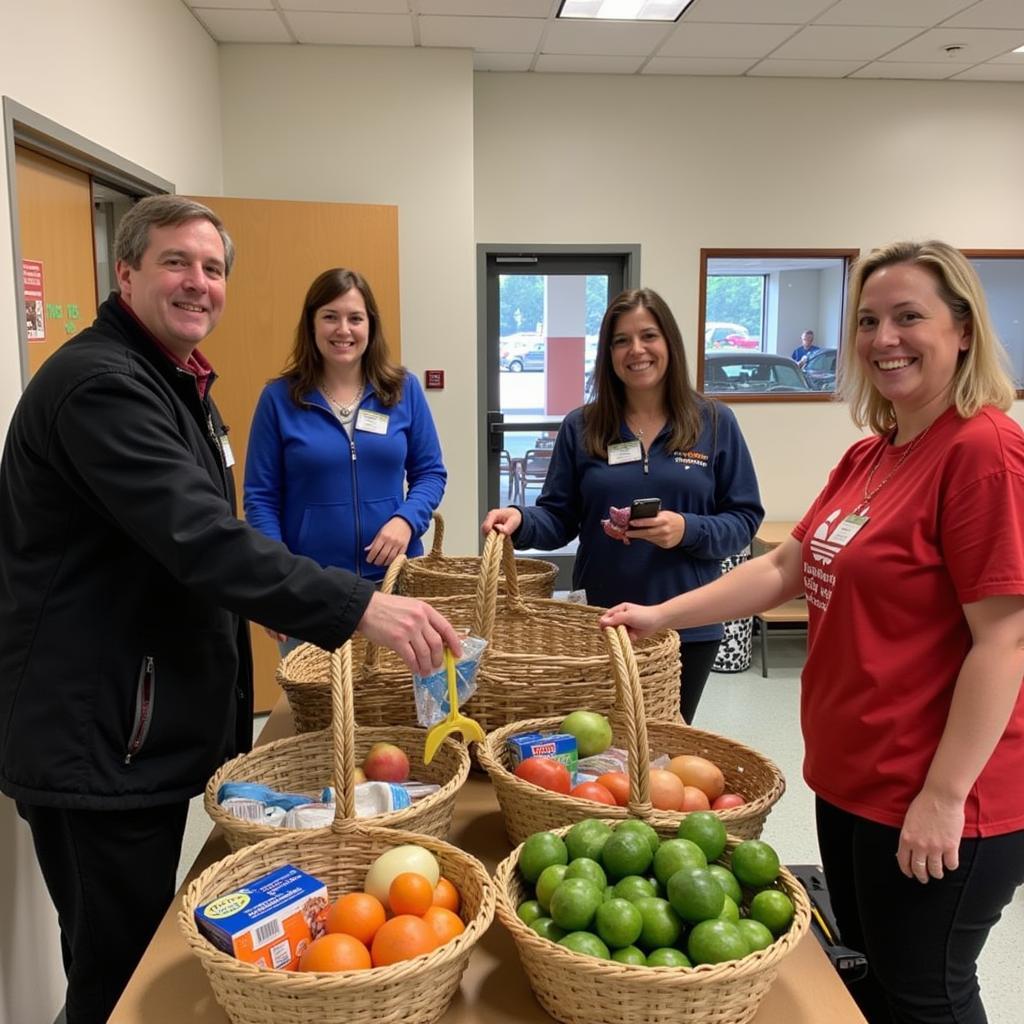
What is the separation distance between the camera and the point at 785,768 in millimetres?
3389

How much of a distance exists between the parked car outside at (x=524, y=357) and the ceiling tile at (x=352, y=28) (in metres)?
1.59

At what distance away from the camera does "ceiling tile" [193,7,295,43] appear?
3.59 m

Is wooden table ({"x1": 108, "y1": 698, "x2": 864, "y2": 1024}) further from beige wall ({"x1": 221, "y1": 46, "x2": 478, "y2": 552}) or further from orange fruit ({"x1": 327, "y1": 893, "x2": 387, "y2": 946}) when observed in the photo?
beige wall ({"x1": 221, "y1": 46, "x2": 478, "y2": 552})

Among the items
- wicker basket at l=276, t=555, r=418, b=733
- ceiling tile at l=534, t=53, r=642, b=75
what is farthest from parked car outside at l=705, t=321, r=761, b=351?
wicker basket at l=276, t=555, r=418, b=733

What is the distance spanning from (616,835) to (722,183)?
436 centimetres

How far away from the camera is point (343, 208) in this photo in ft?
12.3

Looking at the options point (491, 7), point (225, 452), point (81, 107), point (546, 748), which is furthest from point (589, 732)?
point (491, 7)

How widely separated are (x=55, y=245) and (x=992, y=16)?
3.82 metres

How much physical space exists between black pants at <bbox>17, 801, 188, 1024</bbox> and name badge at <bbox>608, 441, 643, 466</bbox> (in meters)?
1.19

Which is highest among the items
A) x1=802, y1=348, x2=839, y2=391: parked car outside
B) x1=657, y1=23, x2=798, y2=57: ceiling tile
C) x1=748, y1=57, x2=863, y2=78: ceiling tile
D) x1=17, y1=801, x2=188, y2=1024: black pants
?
x1=748, y1=57, x2=863, y2=78: ceiling tile

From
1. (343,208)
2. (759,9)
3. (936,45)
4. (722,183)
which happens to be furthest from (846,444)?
(343,208)

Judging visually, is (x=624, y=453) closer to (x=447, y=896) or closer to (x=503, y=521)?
(x=503, y=521)

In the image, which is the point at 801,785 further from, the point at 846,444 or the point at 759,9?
the point at 759,9

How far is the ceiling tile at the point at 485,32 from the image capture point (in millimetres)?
3723
